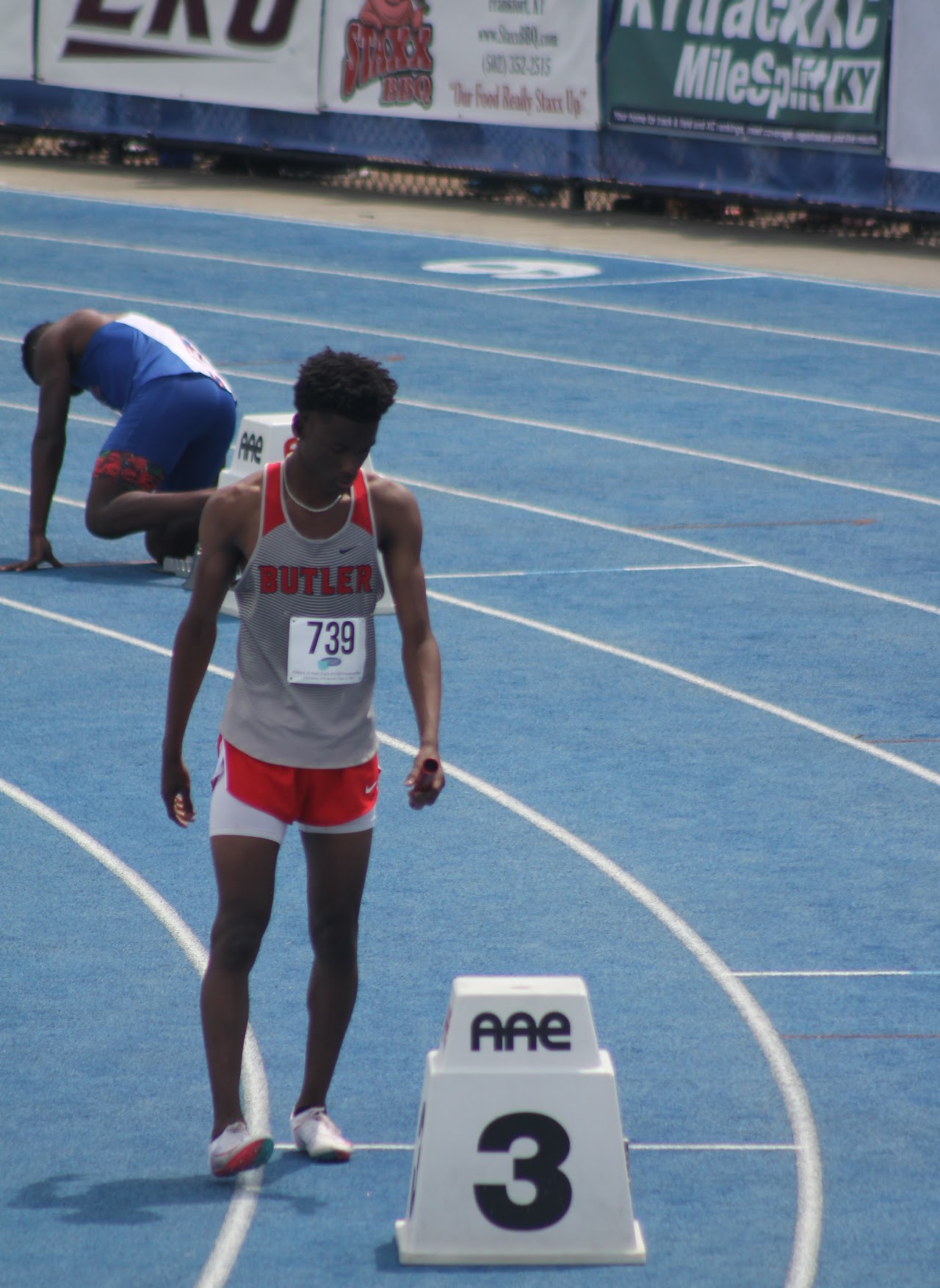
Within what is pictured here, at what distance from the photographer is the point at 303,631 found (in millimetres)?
4766

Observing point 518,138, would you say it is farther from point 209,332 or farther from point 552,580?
point 552,580

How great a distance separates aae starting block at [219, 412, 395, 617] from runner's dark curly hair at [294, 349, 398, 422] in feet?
18.9

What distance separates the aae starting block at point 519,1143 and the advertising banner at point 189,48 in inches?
936

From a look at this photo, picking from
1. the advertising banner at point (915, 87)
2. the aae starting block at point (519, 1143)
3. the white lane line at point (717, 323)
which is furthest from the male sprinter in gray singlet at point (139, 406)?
the advertising banner at point (915, 87)

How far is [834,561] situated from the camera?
11.2m

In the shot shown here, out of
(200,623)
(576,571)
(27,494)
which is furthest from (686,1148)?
(27,494)

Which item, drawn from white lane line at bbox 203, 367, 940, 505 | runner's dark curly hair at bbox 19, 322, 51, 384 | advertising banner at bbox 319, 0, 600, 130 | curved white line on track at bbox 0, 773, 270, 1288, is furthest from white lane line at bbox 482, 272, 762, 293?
curved white line on track at bbox 0, 773, 270, 1288

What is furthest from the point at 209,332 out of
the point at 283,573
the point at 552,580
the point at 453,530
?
the point at 283,573

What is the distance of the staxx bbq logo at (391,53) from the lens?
2558 centimetres

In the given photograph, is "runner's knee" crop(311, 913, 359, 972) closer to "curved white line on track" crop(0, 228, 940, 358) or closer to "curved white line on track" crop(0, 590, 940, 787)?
"curved white line on track" crop(0, 590, 940, 787)

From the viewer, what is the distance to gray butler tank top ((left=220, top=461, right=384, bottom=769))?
15.6 feet

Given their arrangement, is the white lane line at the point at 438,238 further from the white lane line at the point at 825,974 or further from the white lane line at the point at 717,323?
the white lane line at the point at 825,974

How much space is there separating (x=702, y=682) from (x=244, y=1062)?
4042mm

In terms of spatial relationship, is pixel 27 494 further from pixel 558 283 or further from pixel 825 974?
pixel 558 283
